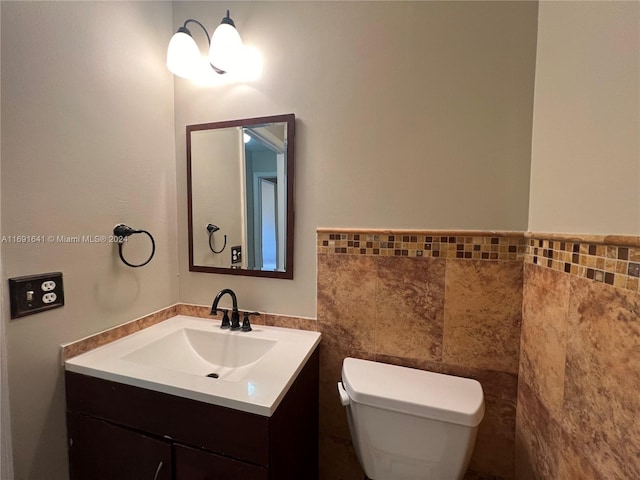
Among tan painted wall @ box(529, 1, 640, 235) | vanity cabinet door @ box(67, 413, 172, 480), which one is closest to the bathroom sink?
vanity cabinet door @ box(67, 413, 172, 480)

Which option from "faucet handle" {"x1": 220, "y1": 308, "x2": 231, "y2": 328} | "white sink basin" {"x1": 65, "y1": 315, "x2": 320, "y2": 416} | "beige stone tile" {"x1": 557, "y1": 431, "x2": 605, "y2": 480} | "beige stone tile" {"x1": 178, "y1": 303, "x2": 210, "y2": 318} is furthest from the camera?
"beige stone tile" {"x1": 178, "y1": 303, "x2": 210, "y2": 318}

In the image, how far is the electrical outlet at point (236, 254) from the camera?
4.30ft

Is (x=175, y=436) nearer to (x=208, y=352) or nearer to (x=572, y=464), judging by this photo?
(x=208, y=352)

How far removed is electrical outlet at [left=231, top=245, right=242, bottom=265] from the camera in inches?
51.6

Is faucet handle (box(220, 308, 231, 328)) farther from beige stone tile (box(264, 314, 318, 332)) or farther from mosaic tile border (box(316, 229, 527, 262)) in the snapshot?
mosaic tile border (box(316, 229, 527, 262))

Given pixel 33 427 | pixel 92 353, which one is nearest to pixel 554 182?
pixel 92 353

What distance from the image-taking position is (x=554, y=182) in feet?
2.75

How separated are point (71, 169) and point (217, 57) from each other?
71 cm

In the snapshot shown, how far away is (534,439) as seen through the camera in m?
0.90

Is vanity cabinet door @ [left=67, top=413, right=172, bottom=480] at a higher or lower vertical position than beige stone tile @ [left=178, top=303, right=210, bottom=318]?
lower

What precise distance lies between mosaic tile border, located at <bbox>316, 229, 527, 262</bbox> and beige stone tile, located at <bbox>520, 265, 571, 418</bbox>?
0.11 m

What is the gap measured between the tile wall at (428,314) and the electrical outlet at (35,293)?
923mm

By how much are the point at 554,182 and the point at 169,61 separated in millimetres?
1543

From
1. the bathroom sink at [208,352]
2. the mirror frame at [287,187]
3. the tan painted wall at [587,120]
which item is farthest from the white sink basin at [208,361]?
the tan painted wall at [587,120]
